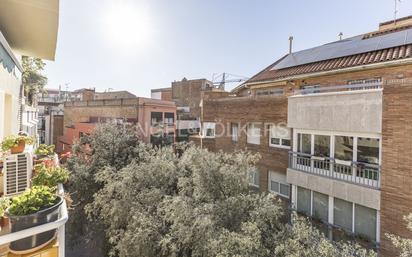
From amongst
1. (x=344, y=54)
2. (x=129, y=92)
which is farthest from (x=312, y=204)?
(x=129, y=92)

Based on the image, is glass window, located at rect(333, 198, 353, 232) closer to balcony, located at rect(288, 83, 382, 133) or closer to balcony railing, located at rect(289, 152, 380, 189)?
balcony railing, located at rect(289, 152, 380, 189)

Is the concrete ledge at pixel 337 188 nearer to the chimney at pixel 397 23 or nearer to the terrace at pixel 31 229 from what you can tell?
the terrace at pixel 31 229

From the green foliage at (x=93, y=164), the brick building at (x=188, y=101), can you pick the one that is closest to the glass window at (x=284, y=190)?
the green foliage at (x=93, y=164)

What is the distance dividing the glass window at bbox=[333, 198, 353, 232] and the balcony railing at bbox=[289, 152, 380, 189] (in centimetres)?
93

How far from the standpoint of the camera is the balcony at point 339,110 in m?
8.13

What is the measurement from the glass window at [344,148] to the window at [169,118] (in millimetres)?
22958

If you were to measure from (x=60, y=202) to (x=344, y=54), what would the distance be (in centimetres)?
1437

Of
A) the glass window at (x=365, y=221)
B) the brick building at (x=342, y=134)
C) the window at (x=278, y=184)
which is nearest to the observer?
the brick building at (x=342, y=134)

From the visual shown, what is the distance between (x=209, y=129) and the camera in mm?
17438

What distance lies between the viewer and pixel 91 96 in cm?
3784

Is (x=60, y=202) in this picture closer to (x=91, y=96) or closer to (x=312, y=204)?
(x=312, y=204)

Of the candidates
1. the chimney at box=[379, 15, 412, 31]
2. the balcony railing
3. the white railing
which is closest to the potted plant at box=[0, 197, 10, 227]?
the white railing

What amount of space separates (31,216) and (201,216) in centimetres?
524

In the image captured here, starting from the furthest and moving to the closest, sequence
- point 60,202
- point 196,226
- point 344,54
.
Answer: point 344,54, point 196,226, point 60,202
